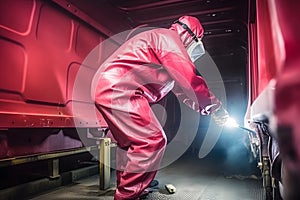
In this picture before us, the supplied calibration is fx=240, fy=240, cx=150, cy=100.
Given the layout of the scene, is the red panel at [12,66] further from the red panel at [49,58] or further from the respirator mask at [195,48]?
the respirator mask at [195,48]

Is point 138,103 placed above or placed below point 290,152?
above

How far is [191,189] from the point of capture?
1.97m

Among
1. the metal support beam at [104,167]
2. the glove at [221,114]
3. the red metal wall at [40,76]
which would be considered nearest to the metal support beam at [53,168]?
the red metal wall at [40,76]

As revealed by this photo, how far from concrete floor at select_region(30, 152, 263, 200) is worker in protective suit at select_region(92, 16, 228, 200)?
0.42 meters

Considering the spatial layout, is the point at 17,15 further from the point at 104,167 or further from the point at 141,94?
the point at 104,167

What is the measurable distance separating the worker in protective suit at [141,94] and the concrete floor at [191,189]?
42cm

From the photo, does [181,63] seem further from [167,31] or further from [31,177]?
[31,177]

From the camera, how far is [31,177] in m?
1.92

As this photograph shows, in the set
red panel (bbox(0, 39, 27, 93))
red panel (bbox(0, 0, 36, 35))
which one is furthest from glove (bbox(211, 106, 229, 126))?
red panel (bbox(0, 0, 36, 35))

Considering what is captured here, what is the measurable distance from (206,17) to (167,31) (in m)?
1.51

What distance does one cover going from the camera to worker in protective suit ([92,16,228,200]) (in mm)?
1392

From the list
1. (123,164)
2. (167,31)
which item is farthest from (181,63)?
(123,164)

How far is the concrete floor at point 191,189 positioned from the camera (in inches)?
69.1

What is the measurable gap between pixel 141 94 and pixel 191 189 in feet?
3.15
